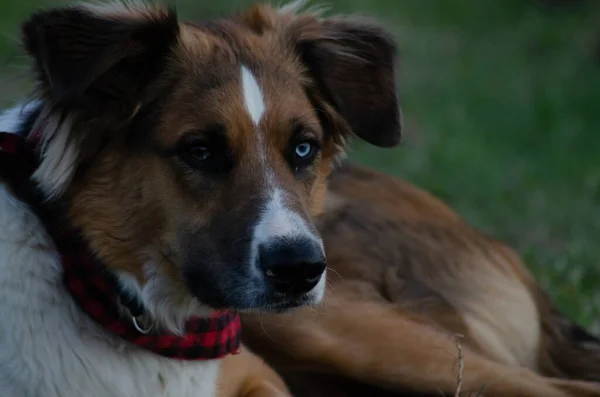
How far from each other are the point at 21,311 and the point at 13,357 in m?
0.15

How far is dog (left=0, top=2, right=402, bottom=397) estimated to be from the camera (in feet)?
11.0

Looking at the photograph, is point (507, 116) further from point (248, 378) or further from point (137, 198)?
point (137, 198)

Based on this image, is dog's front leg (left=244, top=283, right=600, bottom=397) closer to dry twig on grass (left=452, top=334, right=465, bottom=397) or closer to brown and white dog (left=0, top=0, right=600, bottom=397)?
dry twig on grass (left=452, top=334, right=465, bottom=397)

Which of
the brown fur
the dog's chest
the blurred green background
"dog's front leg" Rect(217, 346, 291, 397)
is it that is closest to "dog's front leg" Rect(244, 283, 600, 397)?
the brown fur

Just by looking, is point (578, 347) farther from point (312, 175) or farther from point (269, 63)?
point (269, 63)

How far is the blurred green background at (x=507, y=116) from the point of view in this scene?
6918mm

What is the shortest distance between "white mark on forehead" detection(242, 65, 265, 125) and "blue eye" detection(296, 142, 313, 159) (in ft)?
0.67

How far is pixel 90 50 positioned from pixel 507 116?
829 cm

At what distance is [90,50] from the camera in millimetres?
3297

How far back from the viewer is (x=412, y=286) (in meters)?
4.66

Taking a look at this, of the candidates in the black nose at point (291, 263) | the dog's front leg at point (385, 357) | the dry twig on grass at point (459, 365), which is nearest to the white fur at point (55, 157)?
the black nose at point (291, 263)

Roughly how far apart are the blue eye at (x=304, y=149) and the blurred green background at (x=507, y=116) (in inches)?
32.6

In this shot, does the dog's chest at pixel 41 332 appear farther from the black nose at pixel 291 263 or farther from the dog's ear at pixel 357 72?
the dog's ear at pixel 357 72

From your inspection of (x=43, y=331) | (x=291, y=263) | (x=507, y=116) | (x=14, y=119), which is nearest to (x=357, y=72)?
(x=291, y=263)
